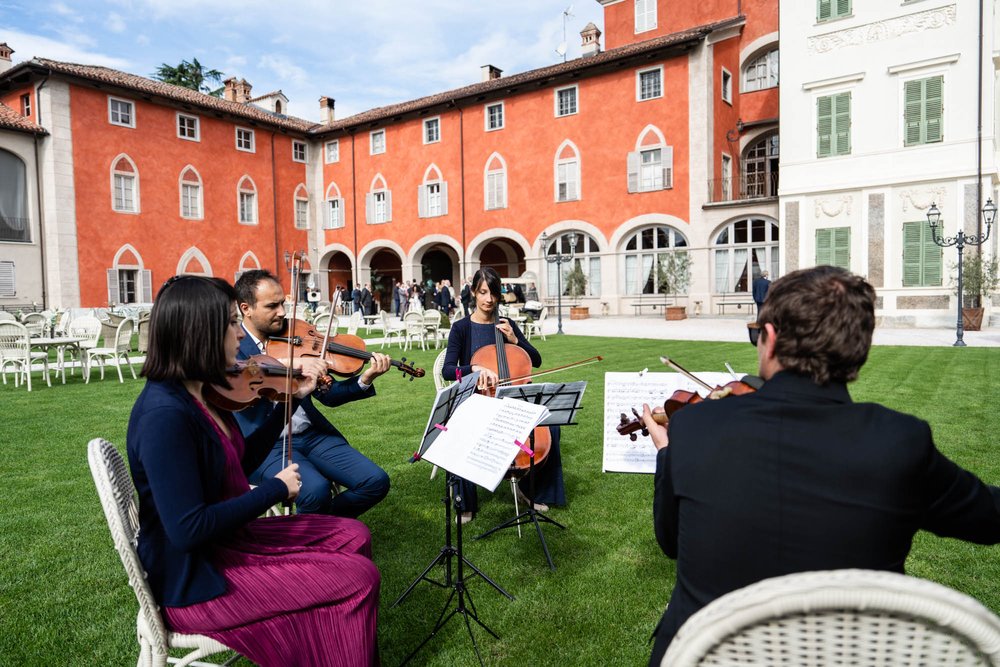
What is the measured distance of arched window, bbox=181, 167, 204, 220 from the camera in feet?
85.0

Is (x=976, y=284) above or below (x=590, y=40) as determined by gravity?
below

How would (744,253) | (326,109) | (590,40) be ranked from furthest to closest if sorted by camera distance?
1. (326,109)
2. (590,40)
3. (744,253)

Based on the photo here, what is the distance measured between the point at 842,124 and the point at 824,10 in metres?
3.47

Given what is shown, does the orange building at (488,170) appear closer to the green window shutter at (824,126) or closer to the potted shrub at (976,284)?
the green window shutter at (824,126)

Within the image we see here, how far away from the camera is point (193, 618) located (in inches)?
74.6

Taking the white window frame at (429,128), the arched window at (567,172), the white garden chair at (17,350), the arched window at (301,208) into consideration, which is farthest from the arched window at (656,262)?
the white garden chair at (17,350)

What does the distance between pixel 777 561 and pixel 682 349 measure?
1223 centimetres

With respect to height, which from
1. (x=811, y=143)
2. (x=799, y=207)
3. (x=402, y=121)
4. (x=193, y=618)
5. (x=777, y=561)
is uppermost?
(x=402, y=121)

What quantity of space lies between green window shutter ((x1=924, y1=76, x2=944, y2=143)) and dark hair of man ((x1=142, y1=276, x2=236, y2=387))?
830 inches

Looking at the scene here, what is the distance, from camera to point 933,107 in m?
17.7

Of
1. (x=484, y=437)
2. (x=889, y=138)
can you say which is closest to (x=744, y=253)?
(x=889, y=138)

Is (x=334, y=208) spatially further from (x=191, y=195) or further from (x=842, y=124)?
(x=842, y=124)

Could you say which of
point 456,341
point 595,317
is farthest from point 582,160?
point 456,341

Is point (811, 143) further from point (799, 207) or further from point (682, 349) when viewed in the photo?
point (682, 349)
